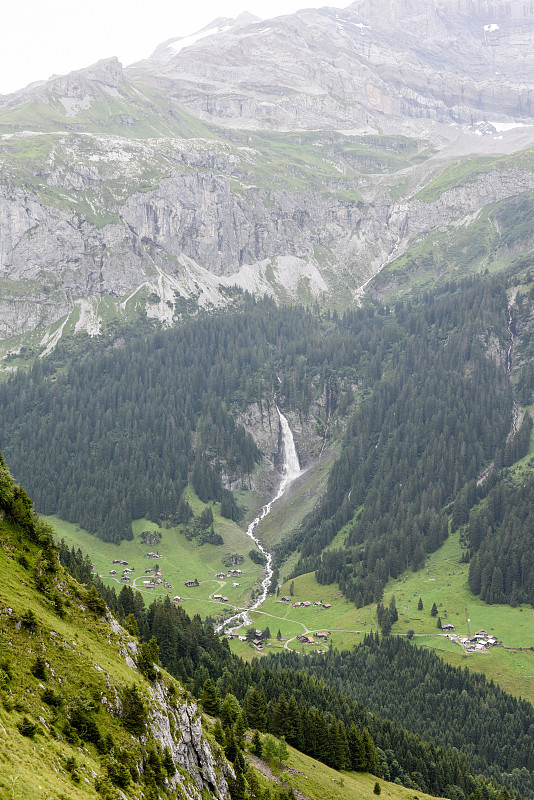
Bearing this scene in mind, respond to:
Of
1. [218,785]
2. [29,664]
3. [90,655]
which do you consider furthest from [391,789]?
[29,664]

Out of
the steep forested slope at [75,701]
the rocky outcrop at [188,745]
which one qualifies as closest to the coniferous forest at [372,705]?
the rocky outcrop at [188,745]

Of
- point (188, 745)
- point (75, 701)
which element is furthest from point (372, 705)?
point (75, 701)

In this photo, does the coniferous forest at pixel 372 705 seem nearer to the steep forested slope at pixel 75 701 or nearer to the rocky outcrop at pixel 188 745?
the rocky outcrop at pixel 188 745

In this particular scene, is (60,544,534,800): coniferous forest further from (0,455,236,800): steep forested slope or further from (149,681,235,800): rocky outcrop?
(0,455,236,800): steep forested slope

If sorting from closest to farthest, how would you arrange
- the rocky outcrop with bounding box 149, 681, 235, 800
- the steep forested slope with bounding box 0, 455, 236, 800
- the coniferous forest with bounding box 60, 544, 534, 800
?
the steep forested slope with bounding box 0, 455, 236, 800
the rocky outcrop with bounding box 149, 681, 235, 800
the coniferous forest with bounding box 60, 544, 534, 800

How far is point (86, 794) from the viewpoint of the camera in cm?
4338

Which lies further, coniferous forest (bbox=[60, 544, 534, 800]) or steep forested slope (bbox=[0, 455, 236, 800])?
coniferous forest (bbox=[60, 544, 534, 800])

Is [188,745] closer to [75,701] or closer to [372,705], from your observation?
[75,701]

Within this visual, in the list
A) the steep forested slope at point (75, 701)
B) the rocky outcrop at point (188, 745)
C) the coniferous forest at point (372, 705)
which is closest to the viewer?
the steep forested slope at point (75, 701)

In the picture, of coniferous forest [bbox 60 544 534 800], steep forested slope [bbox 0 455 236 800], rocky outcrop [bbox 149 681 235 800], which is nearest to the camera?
steep forested slope [bbox 0 455 236 800]

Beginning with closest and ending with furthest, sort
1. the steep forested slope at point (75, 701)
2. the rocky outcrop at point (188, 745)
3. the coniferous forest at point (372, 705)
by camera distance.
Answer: the steep forested slope at point (75, 701) → the rocky outcrop at point (188, 745) → the coniferous forest at point (372, 705)

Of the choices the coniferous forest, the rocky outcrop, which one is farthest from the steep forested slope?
the coniferous forest

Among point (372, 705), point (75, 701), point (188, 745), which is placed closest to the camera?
point (75, 701)

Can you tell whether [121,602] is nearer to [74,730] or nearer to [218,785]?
[218,785]
